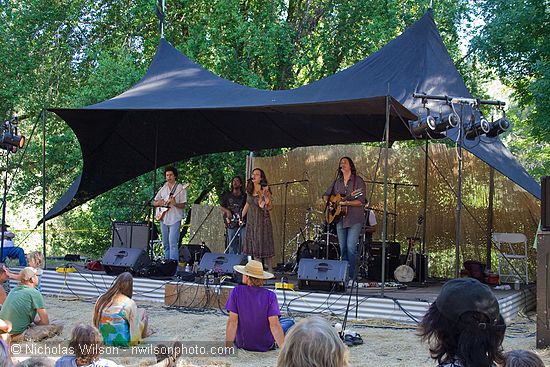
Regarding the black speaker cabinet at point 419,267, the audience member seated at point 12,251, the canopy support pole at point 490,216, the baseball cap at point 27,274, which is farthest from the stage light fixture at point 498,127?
the audience member seated at point 12,251

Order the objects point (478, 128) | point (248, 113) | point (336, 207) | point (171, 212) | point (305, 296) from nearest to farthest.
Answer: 1. point (478, 128)
2. point (305, 296)
3. point (336, 207)
4. point (171, 212)
5. point (248, 113)

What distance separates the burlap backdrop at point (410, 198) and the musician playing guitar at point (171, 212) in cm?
185

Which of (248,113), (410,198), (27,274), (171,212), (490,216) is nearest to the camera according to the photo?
(27,274)

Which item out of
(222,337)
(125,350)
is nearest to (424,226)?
(222,337)

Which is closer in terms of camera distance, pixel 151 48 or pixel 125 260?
pixel 125 260

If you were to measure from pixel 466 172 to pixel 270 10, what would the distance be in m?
5.22

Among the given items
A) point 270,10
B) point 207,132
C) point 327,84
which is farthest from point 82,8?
point 327,84

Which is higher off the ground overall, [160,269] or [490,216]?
[490,216]

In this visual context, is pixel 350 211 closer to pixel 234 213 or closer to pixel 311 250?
pixel 311 250

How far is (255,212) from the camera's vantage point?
9.37m

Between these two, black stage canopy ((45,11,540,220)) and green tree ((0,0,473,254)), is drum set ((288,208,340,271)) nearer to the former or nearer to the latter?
black stage canopy ((45,11,540,220))

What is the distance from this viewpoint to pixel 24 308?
596 cm

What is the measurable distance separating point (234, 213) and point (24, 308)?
4.48m

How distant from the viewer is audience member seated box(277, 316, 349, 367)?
2143mm
